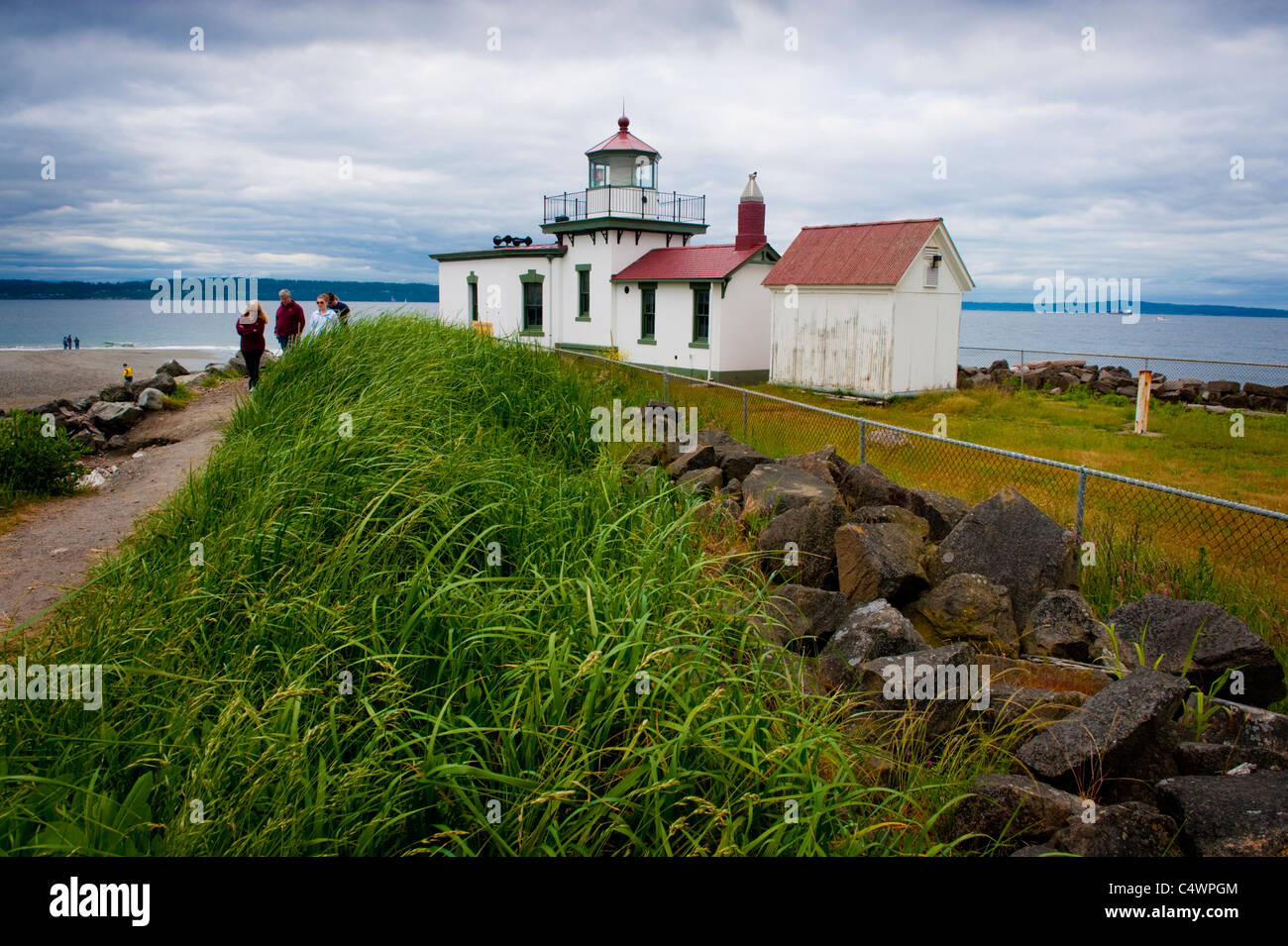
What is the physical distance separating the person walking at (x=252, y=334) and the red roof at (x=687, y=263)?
14.2 meters

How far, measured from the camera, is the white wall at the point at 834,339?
21891 millimetres

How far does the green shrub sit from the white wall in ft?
57.9

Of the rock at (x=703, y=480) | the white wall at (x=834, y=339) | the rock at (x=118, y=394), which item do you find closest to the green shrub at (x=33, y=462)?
the rock at (x=703, y=480)

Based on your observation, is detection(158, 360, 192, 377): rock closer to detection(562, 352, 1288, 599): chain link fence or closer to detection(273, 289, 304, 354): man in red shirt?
detection(273, 289, 304, 354): man in red shirt

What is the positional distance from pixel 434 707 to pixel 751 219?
24638 mm

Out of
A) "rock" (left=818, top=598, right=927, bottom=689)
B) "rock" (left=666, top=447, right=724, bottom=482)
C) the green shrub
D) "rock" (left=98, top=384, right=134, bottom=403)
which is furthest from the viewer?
"rock" (left=98, top=384, right=134, bottom=403)

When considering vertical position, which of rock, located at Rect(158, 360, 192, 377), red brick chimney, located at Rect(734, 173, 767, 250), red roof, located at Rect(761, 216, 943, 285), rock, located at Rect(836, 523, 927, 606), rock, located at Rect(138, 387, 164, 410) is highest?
red brick chimney, located at Rect(734, 173, 767, 250)

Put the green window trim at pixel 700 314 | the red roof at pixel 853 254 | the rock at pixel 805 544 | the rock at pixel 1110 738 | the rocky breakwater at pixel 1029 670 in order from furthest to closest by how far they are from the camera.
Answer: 1. the green window trim at pixel 700 314
2. the red roof at pixel 853 254
3. the rock at pixel 805 544
4. the rock at pixel 1110 738
5. the rocky breakwater at pixel 1029 670

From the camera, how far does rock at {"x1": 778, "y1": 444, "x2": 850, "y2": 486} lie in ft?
26.5

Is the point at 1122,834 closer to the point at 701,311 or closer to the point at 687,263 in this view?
the point at 701,311

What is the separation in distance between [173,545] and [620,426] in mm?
5764

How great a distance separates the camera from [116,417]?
50.3ft

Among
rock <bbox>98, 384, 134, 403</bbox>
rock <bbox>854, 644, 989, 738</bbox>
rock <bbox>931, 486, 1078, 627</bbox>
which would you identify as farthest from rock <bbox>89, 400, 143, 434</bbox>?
rock <bbox>854, 644, 989, 738</bbox>

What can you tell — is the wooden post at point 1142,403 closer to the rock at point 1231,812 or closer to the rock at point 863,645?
the rock at point 863,645
